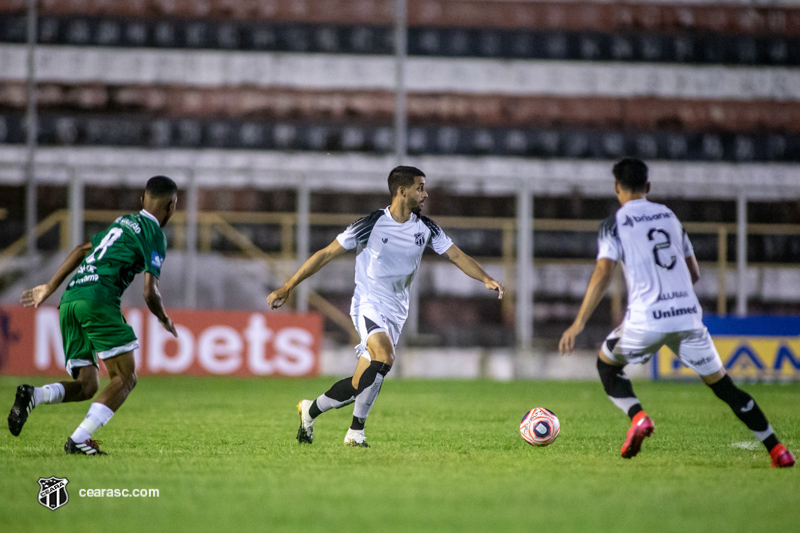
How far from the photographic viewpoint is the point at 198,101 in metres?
26.6

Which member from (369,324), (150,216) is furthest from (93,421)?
(369,324)

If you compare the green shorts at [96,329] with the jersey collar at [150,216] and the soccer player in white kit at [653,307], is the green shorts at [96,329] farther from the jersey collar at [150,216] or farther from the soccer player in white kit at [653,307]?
the soccer player in white kit at [653,307]

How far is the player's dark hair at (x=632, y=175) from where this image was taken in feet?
20.8

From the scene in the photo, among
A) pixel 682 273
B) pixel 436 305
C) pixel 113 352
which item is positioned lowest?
pixel 436 305

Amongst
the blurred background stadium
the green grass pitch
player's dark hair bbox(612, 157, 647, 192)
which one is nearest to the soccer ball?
the green grass pitch

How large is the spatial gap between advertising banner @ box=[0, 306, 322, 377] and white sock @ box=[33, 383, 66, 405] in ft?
29.8

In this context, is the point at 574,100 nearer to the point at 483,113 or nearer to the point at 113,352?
the point at 483,113

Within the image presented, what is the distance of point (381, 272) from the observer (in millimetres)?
7328

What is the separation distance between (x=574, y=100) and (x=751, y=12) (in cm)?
531

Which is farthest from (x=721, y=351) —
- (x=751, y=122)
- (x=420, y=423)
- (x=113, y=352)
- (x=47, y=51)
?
(x=47, y=51)

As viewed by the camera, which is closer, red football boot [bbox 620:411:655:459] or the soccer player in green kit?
red football boot [bbox 620:411:655:459]

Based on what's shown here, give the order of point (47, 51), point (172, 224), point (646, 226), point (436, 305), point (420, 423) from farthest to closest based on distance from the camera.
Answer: point (47, 51) → point (436, 305) → point (172, 224) → point (420, 423) → point (646, 226)

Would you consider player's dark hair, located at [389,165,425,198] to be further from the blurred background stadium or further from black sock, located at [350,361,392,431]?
the blurred background stadium

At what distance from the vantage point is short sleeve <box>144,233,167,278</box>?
6414 mm
